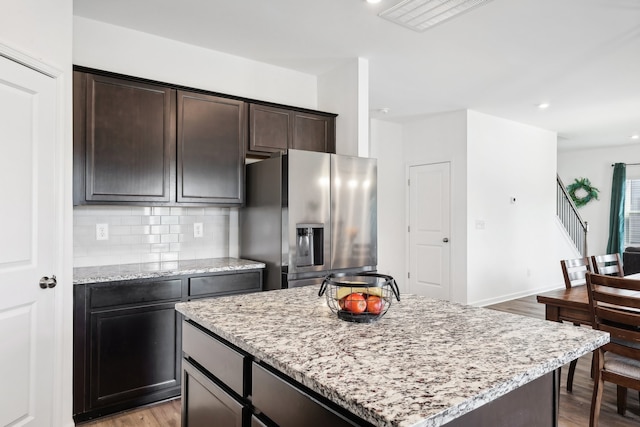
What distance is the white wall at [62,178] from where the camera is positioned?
2283 millimetres

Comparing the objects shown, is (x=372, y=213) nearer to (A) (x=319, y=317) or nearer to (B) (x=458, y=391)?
(A) (x=319, y=317)

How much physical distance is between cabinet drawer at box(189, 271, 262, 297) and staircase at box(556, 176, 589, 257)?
263 inches

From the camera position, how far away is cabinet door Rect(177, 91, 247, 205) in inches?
124

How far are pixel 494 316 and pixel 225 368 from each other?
102cm

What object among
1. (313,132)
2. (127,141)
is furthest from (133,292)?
(313,132)

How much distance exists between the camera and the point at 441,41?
3385mm

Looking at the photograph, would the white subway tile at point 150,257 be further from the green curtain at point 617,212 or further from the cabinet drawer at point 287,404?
the green curtain at point 617,212

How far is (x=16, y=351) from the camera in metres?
2.12

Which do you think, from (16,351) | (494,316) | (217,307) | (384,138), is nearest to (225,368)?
(217,307)

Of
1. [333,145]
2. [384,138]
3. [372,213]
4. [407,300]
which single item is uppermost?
[384,138]

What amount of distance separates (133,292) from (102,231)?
699mm

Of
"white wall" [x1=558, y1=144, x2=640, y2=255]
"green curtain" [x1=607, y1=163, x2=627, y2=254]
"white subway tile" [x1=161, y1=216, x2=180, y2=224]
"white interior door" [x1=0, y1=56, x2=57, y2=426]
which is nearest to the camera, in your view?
"white interior door" [x1=0, y1=56, x2=57, y2=426]

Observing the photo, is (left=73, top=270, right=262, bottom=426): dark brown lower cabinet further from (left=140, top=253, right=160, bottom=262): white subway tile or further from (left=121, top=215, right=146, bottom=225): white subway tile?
(left=121, top=215, right=146, bottom=225): white subway tile

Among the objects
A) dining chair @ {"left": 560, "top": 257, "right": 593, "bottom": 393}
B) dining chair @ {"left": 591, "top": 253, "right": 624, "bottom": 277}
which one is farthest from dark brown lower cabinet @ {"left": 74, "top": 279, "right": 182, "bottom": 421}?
dining chair @ {"left": 591, "top": 253, "right": 624, "bottom": 277}
